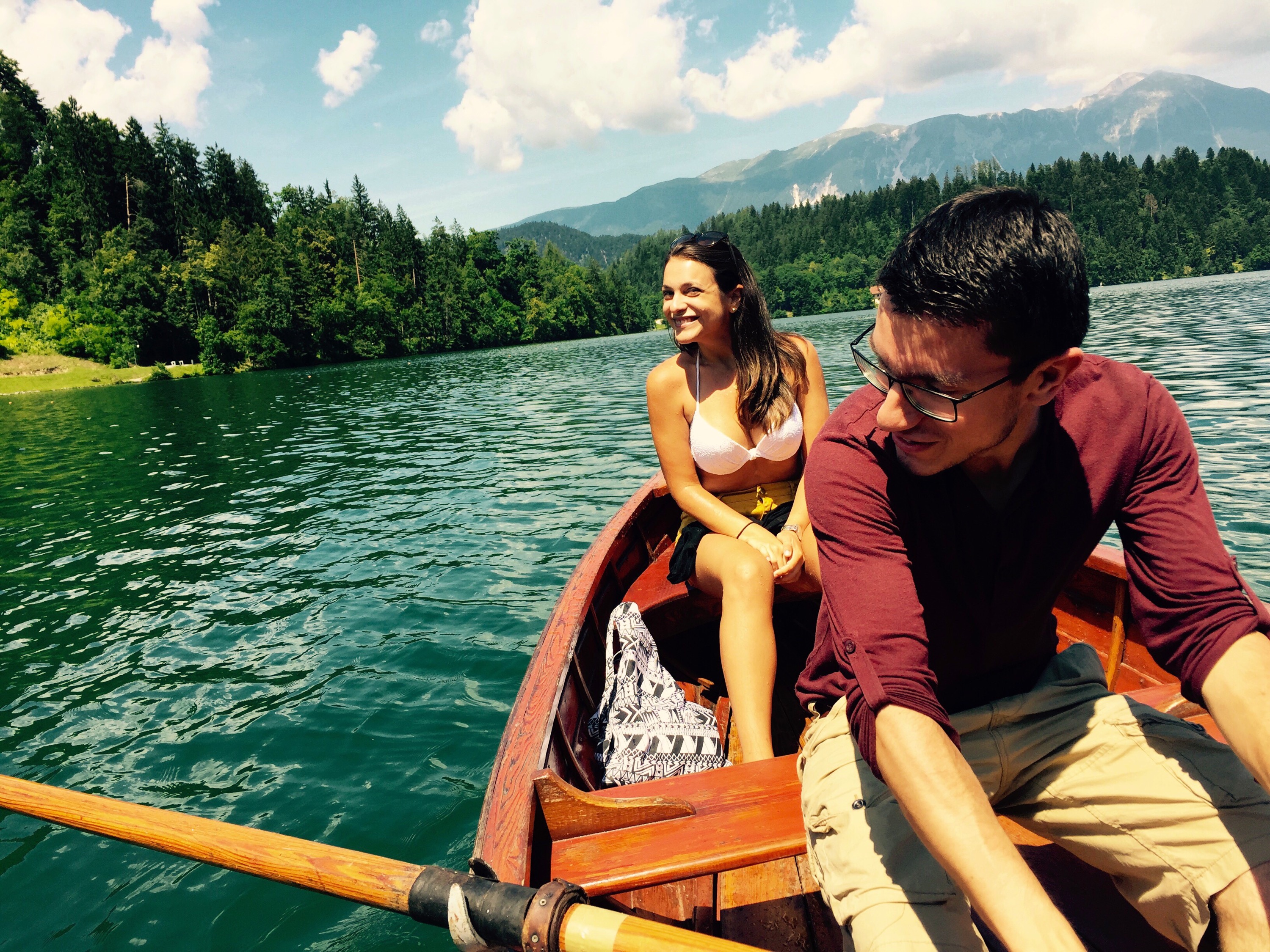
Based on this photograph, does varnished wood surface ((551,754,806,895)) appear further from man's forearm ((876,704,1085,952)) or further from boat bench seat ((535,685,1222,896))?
man's forearm ((876,704,1085,952))

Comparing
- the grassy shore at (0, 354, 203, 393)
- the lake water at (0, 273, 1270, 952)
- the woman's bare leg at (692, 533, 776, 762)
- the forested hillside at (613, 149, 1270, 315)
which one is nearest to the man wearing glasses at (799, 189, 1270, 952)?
the woman's bare leg at (692, 533, 776, 762)

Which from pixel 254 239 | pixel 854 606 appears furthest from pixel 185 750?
pixel 254 239

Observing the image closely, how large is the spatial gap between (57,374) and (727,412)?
49.2 meters

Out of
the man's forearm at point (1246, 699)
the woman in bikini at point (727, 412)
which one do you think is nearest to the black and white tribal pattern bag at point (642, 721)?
the woman in bikini at point (727, 412)

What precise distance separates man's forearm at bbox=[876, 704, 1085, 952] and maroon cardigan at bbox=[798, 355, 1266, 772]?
109 mm

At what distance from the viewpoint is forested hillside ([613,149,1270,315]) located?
83.3 meters

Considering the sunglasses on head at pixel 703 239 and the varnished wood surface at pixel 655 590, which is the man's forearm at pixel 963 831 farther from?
the sunglasses on head at pixel 703 239

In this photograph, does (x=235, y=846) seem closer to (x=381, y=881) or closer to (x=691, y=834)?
(x=381, y=881)

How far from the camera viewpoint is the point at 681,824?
1886mm

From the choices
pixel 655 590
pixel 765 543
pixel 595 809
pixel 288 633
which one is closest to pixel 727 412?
pixel 765 543

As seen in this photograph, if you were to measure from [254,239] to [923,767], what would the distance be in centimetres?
6638

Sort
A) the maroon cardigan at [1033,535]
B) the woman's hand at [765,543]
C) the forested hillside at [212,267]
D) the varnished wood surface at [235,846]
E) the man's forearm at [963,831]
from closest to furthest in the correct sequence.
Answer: the man's forearm at [963,831] → the maroon cardigan at [1033,535] → the varnished wood surface at [235,846] → the woman's hand at [765,543] → the forested hillside at [212,267]

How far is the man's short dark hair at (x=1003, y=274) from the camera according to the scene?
119cm

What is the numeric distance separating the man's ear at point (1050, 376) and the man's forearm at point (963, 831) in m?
0.60
